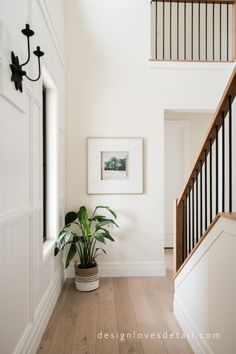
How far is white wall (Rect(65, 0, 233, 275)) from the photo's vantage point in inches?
132

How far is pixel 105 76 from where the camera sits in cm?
340

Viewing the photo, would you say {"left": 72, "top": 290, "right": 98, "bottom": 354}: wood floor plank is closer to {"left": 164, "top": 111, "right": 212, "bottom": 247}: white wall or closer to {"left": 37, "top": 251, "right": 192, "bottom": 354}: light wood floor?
{"left": 37, "top": 251, "right": 192, "bottom": 354}: light wood floor

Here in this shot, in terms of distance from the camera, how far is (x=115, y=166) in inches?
133

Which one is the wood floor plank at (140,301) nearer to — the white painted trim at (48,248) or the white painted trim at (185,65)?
the white painted trim at (48,248)

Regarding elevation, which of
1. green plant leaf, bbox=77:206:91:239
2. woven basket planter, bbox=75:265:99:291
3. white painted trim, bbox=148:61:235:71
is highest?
white painted trim, bbox=148:61:235:71

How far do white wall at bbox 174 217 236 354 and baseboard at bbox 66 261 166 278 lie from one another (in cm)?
122

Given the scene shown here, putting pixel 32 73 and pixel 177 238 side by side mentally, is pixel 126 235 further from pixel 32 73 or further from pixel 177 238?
pixel 32 73

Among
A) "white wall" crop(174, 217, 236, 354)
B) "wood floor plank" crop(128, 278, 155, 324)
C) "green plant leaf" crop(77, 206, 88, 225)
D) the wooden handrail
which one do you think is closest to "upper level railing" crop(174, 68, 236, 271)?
the wooden handrail

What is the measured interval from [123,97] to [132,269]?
239 centimetres

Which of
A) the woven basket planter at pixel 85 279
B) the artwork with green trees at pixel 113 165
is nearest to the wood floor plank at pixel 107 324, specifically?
the woven basket planter at pixel 85 279

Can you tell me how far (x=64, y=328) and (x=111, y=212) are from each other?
1418 millimetres

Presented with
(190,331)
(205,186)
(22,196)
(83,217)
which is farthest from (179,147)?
(22,196)

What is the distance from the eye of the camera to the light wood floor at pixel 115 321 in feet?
6.23

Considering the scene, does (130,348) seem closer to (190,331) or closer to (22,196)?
(190,331)
